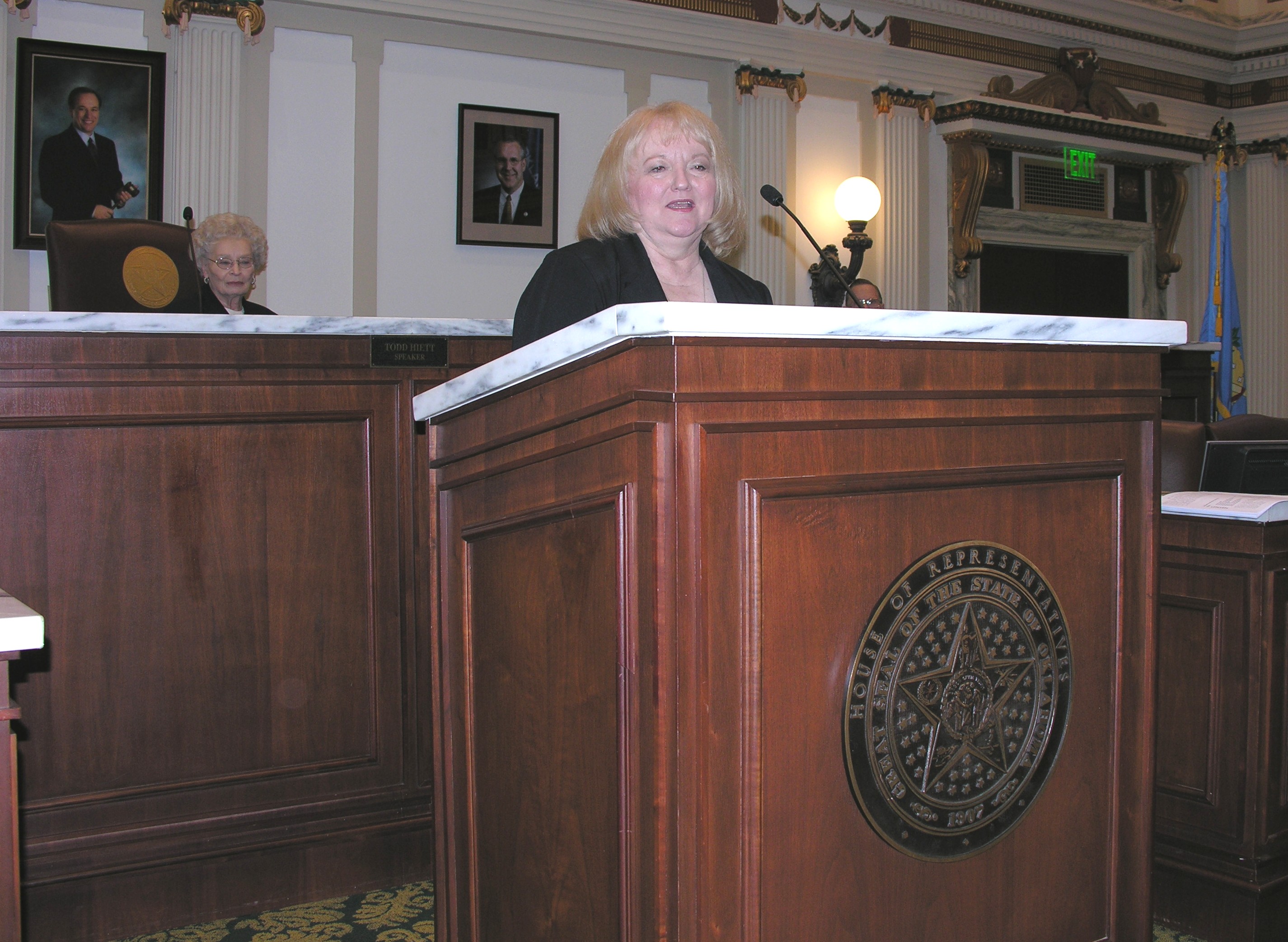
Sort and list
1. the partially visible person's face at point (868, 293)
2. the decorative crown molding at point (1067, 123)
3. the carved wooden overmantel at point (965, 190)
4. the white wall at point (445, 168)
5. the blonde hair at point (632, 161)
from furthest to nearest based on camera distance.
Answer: the carved wooden overmantel at point (965, 190) < the decorative crown molding at point (1067, 123) < the white wall at point (445, 168) < the partially visible person's face at point (868, 293) < the blonde hair at point (632, 161)

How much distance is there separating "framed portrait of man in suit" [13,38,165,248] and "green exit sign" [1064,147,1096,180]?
5879 millimetres

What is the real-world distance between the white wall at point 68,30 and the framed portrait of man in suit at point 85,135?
0.04 m

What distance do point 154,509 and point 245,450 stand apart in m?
0.20

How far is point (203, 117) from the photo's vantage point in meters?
5.05

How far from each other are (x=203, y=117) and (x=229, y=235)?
1706 mm

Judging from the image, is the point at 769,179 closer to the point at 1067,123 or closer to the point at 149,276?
the point at 1067,123

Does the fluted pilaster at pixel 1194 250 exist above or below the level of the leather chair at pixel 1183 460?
above

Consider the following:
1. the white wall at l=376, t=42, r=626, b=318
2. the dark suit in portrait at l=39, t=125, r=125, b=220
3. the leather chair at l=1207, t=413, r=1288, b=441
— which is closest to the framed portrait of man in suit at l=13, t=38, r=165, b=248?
the dark suit in portrait at l=39, t=125, r=125, b=220

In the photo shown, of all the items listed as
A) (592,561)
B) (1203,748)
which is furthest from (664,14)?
(592,561)

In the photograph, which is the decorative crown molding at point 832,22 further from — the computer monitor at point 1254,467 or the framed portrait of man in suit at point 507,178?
the computer monitor at point 1254,467

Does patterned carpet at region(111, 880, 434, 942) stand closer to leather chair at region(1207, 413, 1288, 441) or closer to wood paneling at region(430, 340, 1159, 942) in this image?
wood paneling at region(430, 340, 1159, 942)

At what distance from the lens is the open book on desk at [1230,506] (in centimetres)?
202

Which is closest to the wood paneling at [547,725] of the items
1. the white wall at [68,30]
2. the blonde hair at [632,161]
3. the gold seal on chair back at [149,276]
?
the blonde hair at [632,161]

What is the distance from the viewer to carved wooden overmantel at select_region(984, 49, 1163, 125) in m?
7.50
